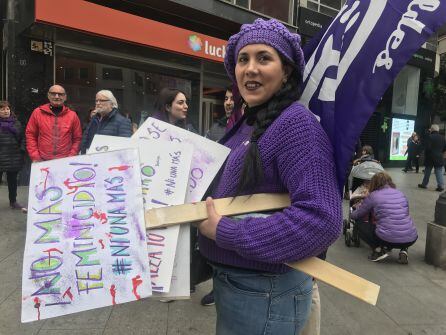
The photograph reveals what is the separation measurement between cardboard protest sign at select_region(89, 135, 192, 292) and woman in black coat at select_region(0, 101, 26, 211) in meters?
5.74

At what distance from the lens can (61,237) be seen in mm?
1392

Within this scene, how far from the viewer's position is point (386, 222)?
16.1 feet

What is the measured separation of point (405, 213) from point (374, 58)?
13.5 feet

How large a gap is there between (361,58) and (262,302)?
0.89 m

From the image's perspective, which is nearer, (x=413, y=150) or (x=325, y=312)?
(x=325, y=312)

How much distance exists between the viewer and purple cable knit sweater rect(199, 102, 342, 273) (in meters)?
1.23

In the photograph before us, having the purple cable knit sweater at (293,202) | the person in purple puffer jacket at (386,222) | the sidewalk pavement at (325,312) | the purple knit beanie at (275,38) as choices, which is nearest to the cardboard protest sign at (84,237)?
the purple cable knit sweater at (293,202)

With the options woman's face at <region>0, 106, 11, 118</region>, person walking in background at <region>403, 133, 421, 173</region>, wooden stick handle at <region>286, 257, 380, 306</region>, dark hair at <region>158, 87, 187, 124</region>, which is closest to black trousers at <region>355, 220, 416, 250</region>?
dark hair at <region>158, 87, 187, 124</region>

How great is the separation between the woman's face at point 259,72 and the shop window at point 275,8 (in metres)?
11.9

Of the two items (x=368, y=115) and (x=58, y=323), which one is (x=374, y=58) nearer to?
(x=368, y=115)

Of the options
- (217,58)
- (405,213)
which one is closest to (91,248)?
(405,213)

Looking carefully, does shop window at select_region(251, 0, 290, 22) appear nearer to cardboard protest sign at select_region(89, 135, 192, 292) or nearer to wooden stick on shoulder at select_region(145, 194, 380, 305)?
cardboard protest sign at select_region(89, 135, 192, 292)

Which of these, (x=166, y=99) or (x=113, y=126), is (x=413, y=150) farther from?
(x=166, y=99)

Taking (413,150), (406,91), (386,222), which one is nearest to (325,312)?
(386,222)
